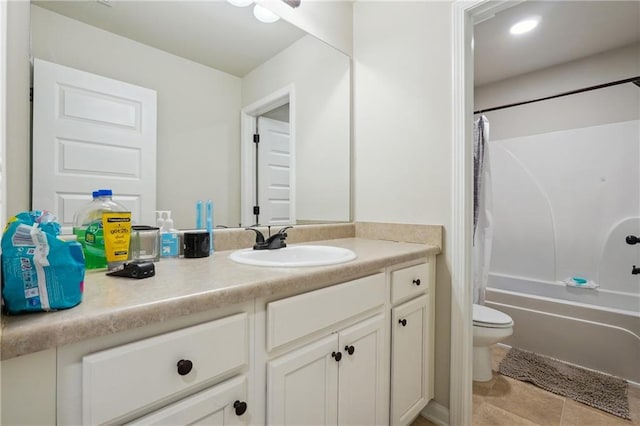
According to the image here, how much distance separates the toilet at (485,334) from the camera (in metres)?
1.74

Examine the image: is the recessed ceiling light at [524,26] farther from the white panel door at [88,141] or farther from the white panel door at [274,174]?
the white panel door at [88,141]

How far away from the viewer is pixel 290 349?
84 centimetres

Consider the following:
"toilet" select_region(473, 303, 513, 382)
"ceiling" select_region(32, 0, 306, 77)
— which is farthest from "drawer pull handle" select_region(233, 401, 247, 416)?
"toilet" select_region(473, 303, 513, 382)

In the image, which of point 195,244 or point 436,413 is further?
point 436,413

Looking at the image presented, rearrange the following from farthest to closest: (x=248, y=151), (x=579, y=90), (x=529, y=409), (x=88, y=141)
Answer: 1. (x=579, y=90)
2. (x=529, y=409)
3. (x=248, y=151)
4. (x=88, y=141)

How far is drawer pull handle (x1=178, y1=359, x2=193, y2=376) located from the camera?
1.99 ft

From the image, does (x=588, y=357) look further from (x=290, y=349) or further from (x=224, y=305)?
(x=224, y=305)

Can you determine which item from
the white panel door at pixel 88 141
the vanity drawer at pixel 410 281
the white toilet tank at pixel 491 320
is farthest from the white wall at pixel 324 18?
the white toilet tank at pixel 491 320

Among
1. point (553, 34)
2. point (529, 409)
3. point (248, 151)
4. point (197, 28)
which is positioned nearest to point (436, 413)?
point (529, 409)

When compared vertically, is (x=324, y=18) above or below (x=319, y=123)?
above

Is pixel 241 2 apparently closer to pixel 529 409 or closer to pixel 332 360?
pixel 332 360

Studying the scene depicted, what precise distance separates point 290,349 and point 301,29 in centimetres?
162

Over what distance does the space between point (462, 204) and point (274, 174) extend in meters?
0.95

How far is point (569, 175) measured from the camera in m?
2.65
